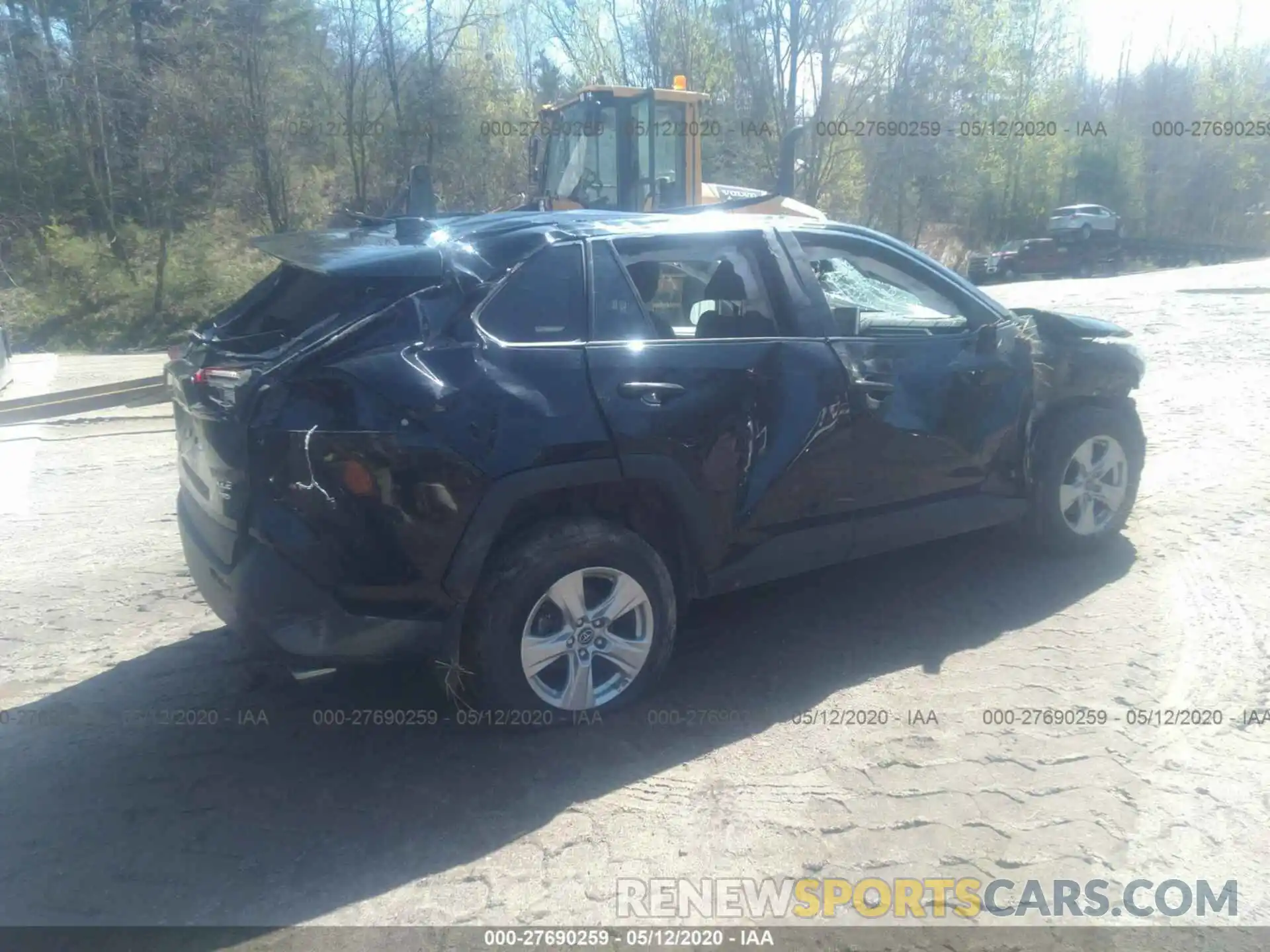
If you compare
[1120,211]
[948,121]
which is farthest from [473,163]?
[1120,211]

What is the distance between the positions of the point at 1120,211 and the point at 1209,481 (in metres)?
44.4

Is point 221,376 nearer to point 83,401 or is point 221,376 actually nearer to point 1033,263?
point 83,401

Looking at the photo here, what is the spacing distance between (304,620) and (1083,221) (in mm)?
35659

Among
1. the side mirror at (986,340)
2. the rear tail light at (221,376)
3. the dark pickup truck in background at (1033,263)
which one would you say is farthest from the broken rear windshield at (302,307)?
the dark pickup truck in background at (1033,263)

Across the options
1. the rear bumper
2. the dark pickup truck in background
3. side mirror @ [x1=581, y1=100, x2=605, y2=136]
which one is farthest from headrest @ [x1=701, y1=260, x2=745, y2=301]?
the dark pickup truck in background

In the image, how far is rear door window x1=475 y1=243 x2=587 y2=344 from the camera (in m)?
3.75

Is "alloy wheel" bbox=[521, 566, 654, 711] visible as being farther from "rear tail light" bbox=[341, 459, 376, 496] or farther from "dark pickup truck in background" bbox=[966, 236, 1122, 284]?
"dark pickup truck in background" bbox=[966, 236, 1122, 284]

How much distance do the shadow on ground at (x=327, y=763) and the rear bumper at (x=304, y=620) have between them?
1.56 ft

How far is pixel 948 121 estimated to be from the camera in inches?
1407

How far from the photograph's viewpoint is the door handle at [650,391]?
3859 millimetres

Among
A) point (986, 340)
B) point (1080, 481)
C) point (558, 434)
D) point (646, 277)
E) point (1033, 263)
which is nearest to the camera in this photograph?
point (558, 434)

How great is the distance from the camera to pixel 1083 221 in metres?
34.3

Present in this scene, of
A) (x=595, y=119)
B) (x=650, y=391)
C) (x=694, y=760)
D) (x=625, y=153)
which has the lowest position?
(x=694, y=760)

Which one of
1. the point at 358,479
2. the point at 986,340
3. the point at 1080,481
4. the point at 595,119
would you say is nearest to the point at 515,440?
the point at 358,479
